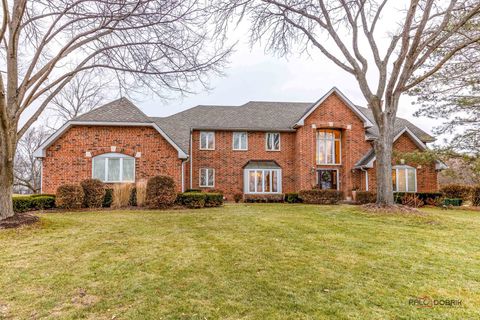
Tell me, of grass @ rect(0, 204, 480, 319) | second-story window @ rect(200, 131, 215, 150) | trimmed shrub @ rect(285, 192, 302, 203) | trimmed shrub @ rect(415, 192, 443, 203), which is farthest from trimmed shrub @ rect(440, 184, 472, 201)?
second-story window @ rect(200, 131, 215, 150)

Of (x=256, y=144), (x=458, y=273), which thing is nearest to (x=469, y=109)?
(x=256, y=144)

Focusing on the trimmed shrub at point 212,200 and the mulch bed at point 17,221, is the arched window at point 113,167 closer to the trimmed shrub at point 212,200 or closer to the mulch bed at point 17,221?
the trimmed shrub at point 212,200

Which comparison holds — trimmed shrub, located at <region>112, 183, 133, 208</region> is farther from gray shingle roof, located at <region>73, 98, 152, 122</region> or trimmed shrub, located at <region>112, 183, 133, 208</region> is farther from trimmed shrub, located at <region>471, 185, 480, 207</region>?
trimmed shrub, located at <region>471, 185, 480, 207</region>

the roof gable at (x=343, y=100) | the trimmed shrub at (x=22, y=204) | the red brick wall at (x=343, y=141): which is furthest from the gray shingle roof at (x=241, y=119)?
the trimmed shrub at (x=22, y=204)

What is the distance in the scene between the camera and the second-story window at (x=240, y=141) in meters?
21.5

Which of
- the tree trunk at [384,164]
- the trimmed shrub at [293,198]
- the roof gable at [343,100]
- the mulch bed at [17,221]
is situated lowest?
the trimmed shrub at [293,198]

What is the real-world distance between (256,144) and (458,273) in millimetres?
17320

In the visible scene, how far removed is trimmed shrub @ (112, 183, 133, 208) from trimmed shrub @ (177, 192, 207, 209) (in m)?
2.40

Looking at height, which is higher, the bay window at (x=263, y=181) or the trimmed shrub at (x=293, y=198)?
the bay window at (x=263, y=181)

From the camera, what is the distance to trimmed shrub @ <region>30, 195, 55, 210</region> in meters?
12.5

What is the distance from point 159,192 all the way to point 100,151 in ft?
16.5

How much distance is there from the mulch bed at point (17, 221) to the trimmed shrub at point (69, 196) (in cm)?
419

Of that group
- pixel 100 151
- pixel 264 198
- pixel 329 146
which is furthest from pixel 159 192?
pixel 329 146

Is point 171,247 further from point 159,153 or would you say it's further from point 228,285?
point 159,153
